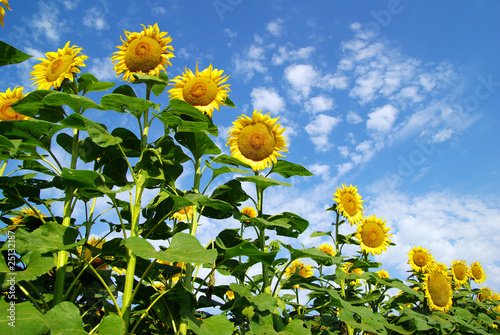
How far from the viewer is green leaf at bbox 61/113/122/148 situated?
258 centimetres

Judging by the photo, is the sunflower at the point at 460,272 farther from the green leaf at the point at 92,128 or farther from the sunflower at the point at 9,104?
the sunflower at the point at 9,104

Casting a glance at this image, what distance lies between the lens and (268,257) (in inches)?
104

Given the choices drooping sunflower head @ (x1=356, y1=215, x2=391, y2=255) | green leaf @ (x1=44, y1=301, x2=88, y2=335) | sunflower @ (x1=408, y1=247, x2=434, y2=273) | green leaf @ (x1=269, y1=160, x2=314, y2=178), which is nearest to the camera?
green leaf @ (x1=44, y1=301, x2=88, y2=335)

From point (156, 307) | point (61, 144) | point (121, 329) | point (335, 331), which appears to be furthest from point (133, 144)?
point (335, 331)

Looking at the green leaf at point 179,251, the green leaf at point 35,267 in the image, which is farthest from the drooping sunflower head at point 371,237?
the green leaf at point 35,267

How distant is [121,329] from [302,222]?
1802 mm

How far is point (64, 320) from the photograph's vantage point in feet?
7.04

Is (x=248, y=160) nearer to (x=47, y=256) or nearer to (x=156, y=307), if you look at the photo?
(x=156, y=307)

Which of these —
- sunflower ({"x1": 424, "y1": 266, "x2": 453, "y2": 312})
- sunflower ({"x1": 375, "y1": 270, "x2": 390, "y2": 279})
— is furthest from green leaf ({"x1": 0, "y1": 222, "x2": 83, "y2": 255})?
sunflower ({"x1": 375, "y1": 270, "x2": 390, "y2": 279})

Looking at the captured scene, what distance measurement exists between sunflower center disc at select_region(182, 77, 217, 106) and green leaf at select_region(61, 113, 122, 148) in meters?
0.88

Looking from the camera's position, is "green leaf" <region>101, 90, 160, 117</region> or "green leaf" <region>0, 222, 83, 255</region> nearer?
"green leaf" <region>0, 222, 83, 255</region>

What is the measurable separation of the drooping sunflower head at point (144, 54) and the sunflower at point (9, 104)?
1.01 meters

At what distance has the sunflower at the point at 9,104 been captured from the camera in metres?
3.38

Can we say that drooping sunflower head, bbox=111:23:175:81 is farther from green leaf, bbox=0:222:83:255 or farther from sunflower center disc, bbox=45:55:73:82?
green leaf, bbox=0:222:83:255
